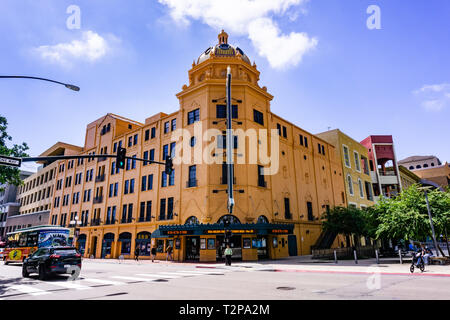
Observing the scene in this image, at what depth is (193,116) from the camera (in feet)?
110

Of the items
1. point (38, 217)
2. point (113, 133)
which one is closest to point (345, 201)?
point (113, 133)

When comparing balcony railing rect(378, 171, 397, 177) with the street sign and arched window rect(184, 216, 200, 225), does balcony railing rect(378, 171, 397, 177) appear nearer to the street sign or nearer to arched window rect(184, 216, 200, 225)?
arched window rect(184, 216, 200, 225)

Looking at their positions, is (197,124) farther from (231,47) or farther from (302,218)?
(302,218)

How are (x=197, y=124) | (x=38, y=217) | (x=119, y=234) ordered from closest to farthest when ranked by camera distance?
(x=197, y=124) → (x=119, y=234) → (x=38, y=217)

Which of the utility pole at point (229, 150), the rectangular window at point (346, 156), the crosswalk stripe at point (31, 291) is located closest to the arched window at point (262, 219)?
the utility pole at point (229, 150)

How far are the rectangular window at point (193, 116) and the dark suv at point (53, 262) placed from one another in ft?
67.1

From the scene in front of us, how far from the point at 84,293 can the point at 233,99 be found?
84.7ft

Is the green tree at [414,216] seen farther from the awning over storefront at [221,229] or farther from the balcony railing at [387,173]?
the balcony railing at [387,173]

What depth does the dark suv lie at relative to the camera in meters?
14.3

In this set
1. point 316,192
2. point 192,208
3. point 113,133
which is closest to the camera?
point 192,208

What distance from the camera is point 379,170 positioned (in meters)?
59.3

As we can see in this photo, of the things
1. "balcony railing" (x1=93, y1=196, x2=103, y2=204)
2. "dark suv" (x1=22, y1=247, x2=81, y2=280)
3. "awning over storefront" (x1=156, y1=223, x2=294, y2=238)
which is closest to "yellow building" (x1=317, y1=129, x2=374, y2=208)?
"awning over storefront" (x1=156, y1=223, x2=294, y2=238)

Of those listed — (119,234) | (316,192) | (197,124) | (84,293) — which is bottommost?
(84,293)

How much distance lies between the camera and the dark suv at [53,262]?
46.8ft
